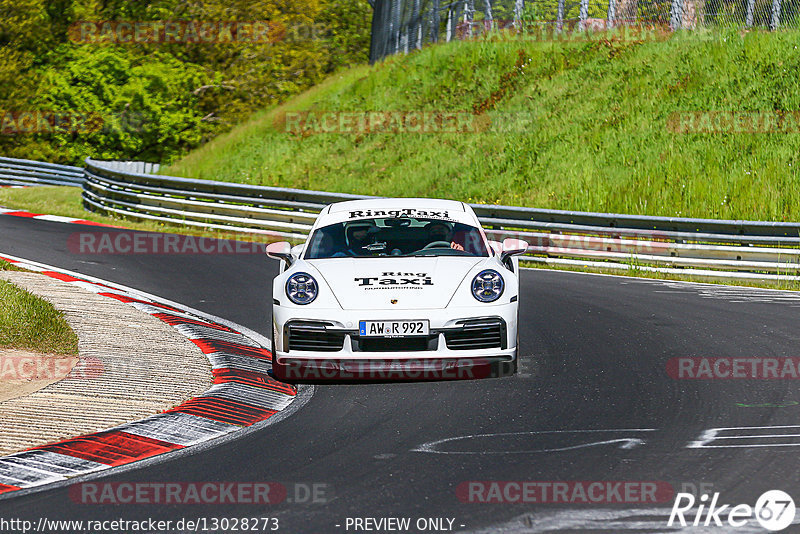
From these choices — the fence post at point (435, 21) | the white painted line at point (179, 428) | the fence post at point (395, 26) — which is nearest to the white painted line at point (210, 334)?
the white painted line at point (179, 428)

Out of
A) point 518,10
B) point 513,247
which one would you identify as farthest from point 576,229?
point 518,10

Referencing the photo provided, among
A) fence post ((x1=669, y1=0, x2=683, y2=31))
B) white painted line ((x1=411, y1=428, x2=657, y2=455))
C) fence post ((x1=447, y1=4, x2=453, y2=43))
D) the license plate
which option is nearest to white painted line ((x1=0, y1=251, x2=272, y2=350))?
the license plate

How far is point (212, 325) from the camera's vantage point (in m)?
11.3

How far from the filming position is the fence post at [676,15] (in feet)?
87.8

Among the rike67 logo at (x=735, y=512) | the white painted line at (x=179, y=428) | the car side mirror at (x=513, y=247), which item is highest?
the car side mirror at (x=513, y=247)

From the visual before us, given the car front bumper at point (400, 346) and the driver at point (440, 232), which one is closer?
the car front bumper at point (400, 346)

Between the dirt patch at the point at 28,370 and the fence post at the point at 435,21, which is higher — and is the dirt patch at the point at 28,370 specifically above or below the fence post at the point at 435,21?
below

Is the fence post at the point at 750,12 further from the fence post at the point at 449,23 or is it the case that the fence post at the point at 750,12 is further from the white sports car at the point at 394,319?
the white sports car at the point at 394,319

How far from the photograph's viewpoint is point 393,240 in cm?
984

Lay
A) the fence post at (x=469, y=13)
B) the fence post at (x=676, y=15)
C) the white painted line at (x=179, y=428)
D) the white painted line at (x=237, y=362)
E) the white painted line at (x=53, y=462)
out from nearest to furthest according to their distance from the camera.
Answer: the white painted line at (x=53, y=462)
the white painted line at (x=179, y=428)
the white painted line at (x=237, y=362)
the fence post at (x=676, y=15)
the fence post at (x=469, y=13)

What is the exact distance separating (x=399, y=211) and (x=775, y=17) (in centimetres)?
1841

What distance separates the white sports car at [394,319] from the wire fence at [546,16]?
62.5 ft

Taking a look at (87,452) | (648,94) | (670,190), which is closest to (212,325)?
(87,452)

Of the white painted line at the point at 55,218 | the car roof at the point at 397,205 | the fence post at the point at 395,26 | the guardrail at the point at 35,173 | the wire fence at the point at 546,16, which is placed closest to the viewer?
the car roof at the point at 397,205
